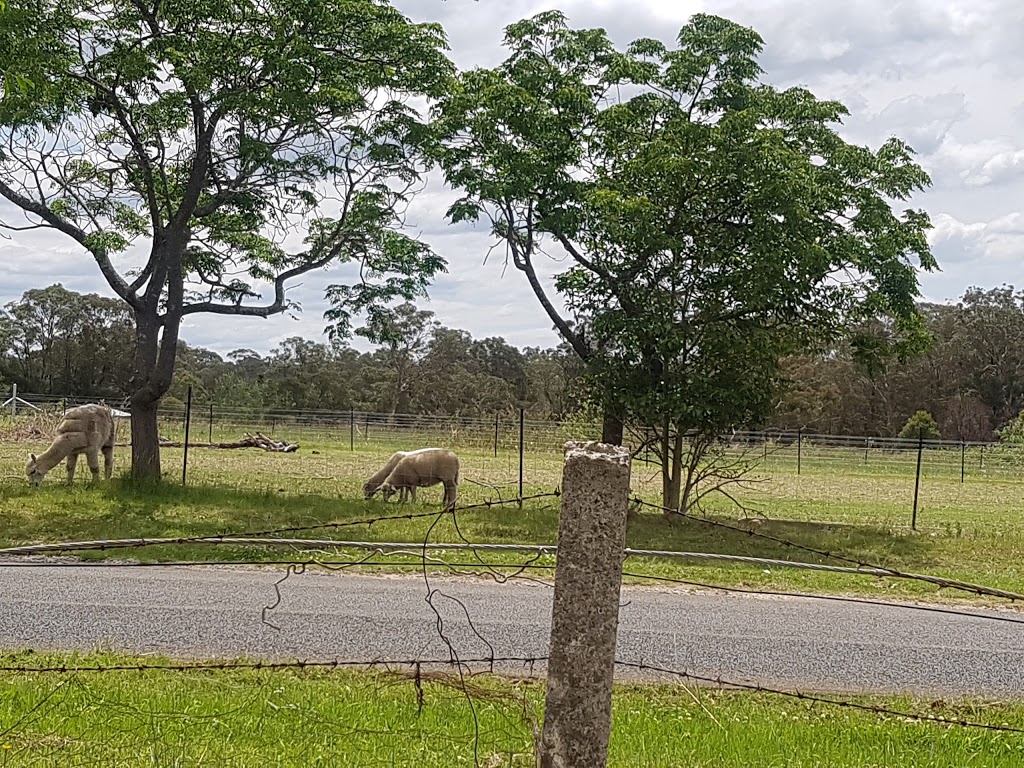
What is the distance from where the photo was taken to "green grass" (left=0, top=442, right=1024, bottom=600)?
13414mm

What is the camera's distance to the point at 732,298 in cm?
1777

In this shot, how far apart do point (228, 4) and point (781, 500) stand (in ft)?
58.3

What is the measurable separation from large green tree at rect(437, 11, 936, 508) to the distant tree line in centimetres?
4003

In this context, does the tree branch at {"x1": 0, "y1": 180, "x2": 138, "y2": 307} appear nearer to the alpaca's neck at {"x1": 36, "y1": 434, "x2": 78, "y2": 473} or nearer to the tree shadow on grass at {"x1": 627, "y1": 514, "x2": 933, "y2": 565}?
the alpaca's neck at {"x1": 36, "y1": 434, "x2": 78, "y2": 473}

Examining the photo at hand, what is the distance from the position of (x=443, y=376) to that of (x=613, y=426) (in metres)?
54.9

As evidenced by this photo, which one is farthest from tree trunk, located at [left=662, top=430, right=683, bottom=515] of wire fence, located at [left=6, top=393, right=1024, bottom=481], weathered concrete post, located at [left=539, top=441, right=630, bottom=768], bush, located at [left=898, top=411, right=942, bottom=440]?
bush, located at [left=898, top=411, right=942, bottom=440]

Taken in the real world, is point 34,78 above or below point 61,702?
→ above

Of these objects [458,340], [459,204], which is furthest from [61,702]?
[458,340]

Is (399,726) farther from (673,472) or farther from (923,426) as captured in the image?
(923,426)

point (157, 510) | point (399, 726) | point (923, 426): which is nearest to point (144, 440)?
point (157, 510)

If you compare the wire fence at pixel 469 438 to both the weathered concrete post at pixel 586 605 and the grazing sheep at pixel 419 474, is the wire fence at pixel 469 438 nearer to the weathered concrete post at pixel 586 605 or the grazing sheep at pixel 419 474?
the grazing sheep at pixel 419 474

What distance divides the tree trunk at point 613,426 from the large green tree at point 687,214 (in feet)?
0.10

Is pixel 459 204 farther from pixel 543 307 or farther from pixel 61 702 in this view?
pixel 61 702

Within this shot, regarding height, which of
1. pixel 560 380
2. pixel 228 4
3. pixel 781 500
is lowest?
pixel 781 500
